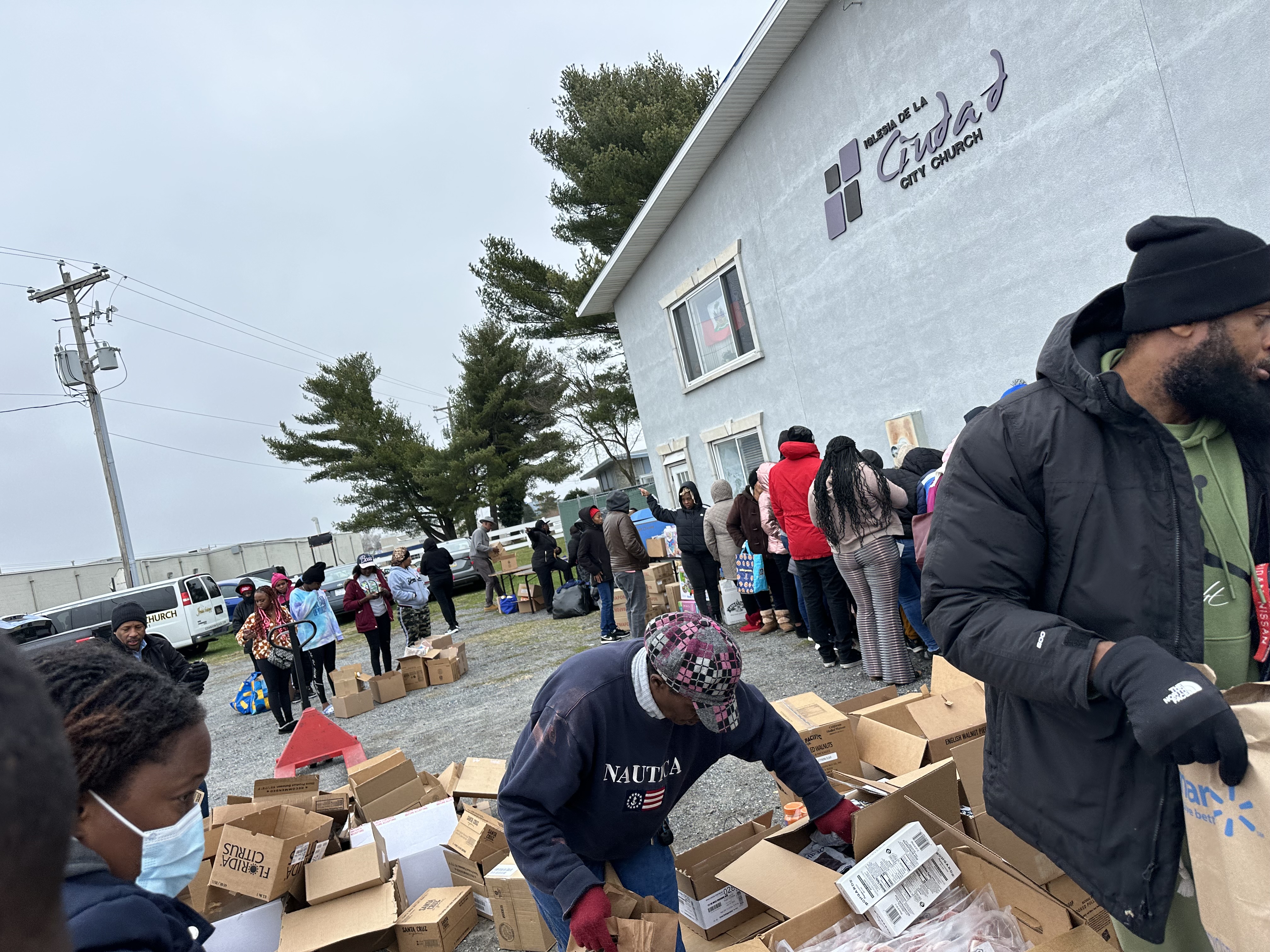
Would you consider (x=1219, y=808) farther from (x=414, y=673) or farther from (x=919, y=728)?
(x=414, y=673)

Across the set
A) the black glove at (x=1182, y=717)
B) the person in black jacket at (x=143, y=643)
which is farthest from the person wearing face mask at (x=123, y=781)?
the person in black jacket at (x=143, y=643)

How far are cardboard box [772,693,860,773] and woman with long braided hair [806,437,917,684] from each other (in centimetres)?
220

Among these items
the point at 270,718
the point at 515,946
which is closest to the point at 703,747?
the point at 515,946

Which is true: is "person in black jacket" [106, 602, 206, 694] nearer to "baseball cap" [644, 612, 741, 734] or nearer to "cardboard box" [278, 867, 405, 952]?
"cardboard box" [278, 867, 405, 952]

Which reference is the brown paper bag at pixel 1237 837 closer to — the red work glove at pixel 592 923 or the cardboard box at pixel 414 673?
the red work glove at pixel 592 923

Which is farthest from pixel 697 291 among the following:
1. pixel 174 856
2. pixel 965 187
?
pixel 174 856

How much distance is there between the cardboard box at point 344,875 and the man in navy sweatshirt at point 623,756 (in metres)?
1.60

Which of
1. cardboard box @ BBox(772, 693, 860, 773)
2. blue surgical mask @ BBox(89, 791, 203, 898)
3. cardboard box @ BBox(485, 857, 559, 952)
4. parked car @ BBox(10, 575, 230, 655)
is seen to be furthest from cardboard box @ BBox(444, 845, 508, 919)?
parked car @ BBox(10, 575, 230, 655)

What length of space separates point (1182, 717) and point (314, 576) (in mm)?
9148

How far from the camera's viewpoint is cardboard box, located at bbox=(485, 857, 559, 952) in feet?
12.2

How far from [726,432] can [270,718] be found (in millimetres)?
7410

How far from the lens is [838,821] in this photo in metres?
2.93

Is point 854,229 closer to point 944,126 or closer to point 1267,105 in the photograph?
point 944,126

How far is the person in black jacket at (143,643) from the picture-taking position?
19.1 ft
